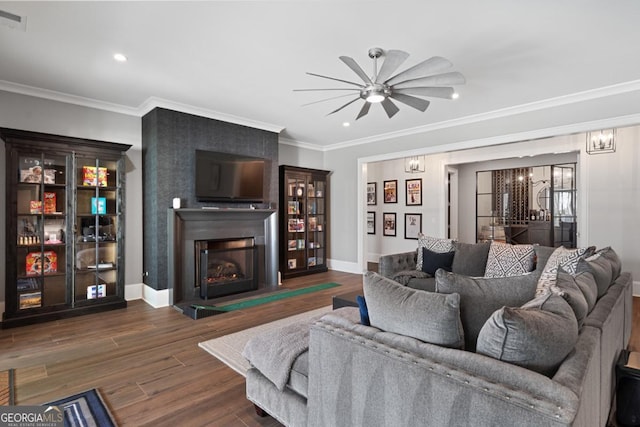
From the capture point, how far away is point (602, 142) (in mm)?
5305

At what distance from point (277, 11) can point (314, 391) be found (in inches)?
99.5

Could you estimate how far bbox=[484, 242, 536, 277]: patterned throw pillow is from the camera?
3.53 m

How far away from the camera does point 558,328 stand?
1189 mm

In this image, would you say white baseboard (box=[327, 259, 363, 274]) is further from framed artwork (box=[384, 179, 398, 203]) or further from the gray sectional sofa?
the gray sectional sofa

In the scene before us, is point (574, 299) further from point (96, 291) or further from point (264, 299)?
point (96, 291)

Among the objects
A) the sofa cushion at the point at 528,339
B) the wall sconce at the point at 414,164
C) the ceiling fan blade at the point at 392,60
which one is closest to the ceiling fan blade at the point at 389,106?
the ceiling fan blade at the point at 392,60

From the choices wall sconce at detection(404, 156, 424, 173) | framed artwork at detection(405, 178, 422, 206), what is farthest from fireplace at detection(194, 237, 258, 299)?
wall sconce at detection(404, 156, 424, 173)

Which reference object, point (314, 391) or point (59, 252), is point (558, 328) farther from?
point (59, 252)

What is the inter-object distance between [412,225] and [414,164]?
1.45 meters

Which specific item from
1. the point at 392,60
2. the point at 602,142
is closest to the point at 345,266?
the point at 602,142

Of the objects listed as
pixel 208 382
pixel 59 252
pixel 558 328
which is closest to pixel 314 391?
pixel 558 328

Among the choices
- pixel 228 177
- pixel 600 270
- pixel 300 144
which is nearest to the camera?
pixel 600 270

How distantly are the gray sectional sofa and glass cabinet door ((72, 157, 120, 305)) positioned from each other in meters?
3.44

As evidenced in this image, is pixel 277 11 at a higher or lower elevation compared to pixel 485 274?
higher
